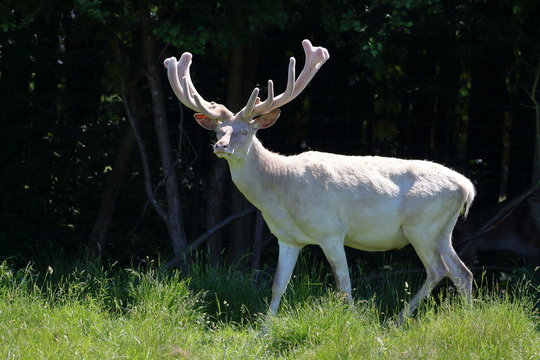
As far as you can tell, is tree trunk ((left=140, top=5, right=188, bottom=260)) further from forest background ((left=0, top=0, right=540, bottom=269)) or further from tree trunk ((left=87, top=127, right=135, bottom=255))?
tree trunk ((left=87, top=127, right=135, bottom=255))

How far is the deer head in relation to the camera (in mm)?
6402

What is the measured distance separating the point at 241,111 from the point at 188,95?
444 mm

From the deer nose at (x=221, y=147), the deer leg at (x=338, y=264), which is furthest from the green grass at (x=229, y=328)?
the deer nose at (x=221, y=147)

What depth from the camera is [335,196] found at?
21.9 feet

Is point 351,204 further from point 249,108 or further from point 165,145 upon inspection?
point 165,145

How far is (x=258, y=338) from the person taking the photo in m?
5.84

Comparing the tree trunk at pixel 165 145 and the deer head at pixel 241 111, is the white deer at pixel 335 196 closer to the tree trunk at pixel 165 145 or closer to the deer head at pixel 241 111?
the deer head at pixel 241 111

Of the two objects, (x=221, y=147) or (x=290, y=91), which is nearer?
(x=221, y=147)

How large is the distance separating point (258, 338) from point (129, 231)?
3914 millimetres

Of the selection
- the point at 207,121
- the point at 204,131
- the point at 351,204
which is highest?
the point at 207,121

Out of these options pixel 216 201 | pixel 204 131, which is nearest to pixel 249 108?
pixel 216 201

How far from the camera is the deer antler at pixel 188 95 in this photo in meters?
6.54

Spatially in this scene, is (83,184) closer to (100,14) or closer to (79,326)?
(100,14)

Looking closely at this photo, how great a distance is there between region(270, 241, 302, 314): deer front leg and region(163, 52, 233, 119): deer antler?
3.89ft
